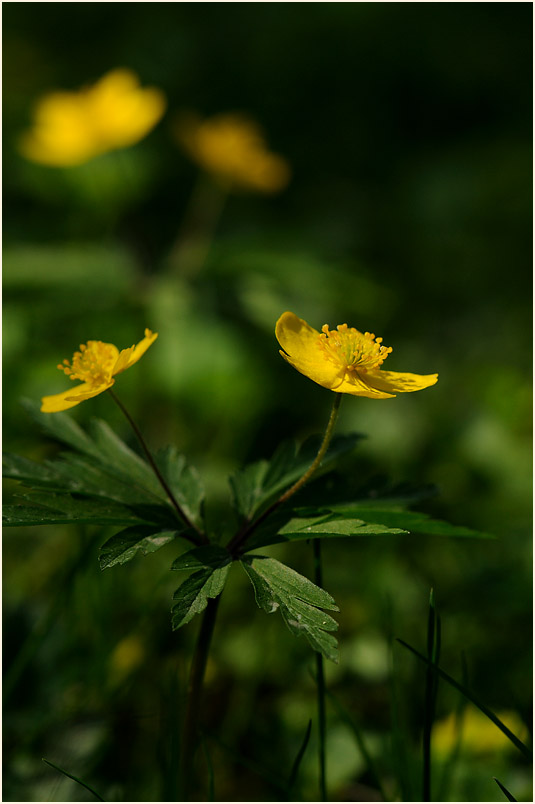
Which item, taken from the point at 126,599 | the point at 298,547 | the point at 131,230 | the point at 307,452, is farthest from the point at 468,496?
the point at 131,230

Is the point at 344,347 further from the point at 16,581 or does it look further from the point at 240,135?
the point at 240,135

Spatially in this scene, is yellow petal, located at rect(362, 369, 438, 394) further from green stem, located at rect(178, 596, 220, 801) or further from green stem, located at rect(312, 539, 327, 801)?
green stem, located at rect(178, 596, 220, 801)

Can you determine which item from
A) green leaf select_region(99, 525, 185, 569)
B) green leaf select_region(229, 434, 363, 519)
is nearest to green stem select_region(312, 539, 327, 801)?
green leaf select_region(229, 434, 363, 519)

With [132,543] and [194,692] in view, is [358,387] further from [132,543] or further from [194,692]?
[194,692]

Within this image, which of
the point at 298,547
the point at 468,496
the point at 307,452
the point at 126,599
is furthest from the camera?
the point at 468,496

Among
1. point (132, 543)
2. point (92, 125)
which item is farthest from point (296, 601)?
point (92, 125)

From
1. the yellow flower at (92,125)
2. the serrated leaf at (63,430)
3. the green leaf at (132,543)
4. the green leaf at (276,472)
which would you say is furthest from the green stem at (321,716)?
the yellow flower at (92,125)

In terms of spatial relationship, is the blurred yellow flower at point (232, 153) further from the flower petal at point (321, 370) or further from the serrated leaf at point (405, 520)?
the serrated leaf at point (405, 520)
